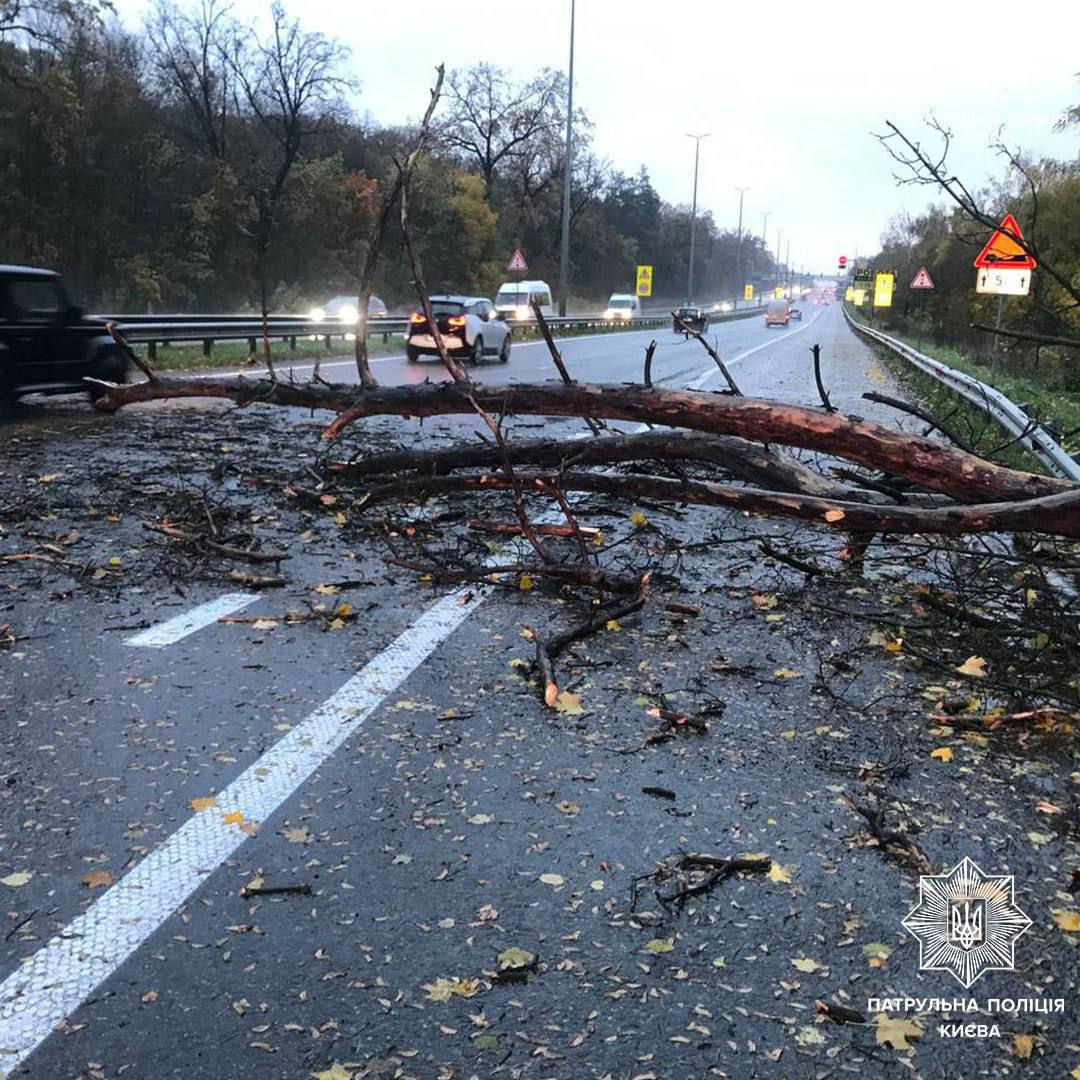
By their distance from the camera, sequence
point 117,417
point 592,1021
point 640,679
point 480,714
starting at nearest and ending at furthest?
point 592,1021
point 480,714
point 640,679
point 117,417

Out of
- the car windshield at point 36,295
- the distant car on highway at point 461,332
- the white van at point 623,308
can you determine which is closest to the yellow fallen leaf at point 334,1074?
the car windshield at point 36,295

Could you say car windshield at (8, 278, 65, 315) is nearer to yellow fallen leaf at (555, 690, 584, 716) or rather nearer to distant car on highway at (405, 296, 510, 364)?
yellow fallen leaf at (555, 690, 584, 716)

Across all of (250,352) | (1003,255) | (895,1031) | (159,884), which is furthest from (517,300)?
(895,1031)

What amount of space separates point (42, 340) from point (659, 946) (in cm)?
1154

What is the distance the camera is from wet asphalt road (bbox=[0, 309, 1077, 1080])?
7.64 feet

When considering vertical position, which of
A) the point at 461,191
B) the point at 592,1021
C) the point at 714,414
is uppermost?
Result: the point at 461,191

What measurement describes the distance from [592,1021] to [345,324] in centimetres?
2641

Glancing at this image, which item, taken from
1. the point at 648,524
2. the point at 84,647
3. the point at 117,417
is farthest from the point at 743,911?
the point at 117,417

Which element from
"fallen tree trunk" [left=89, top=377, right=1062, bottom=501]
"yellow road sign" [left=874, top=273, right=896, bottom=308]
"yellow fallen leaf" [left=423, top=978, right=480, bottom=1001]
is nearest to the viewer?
"yellow fallen leaf" [left=423, top=978, right=480, bottom=1001]

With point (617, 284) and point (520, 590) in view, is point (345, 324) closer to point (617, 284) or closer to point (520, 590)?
point (520, 590)

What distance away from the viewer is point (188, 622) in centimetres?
517

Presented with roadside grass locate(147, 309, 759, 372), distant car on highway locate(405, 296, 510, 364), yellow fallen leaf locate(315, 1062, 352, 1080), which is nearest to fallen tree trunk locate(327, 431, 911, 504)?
yellow fallen leaf locate(315, 1062, 352, 1080)

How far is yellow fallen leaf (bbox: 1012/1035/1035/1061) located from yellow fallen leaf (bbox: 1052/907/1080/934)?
501 mm

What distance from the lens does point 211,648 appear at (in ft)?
15.8
